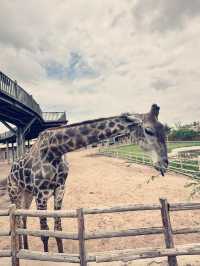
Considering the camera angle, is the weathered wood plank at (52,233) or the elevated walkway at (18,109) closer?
the weathered wood plank at (52,233)

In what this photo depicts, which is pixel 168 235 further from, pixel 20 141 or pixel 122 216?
pixel 20 141

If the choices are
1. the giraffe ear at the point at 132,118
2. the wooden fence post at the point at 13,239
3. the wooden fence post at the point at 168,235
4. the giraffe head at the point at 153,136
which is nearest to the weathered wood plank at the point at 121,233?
the wooden fence post at the point at 168,235

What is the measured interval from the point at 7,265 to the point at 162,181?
912 cm

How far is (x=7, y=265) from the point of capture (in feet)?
13.6

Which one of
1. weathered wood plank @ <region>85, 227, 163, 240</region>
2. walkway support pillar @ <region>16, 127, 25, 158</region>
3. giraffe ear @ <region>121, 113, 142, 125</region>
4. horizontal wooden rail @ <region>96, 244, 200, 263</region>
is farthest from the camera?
walkway support pillar @ <region>16, 127, 25, 158</region>

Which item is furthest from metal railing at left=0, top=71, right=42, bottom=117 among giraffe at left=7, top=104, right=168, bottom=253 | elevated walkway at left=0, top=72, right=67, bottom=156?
giraffe at left=7, top=104, right=168, bottom=253

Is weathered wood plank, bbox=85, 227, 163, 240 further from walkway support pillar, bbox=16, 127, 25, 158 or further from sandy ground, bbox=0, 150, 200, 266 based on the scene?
walkway support pillar, bbox=16, 127, 25, 158

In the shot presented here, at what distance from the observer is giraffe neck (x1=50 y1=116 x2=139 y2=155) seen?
13.5ft

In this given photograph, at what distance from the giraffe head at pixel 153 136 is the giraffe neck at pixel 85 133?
0.92 ft

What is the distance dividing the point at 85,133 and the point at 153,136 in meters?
1.29

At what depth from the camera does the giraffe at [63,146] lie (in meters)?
3.73

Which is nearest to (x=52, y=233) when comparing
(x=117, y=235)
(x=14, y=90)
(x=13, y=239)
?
(x=13, y=239)

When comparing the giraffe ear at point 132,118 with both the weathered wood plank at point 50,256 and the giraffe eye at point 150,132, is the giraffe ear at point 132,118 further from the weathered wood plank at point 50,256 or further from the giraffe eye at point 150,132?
the weathered wood plank at point 50,256

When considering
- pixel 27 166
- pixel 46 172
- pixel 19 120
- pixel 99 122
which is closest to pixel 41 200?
pixel 46 172
